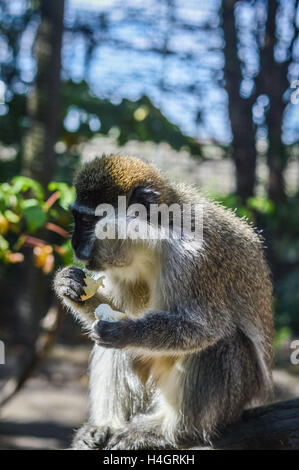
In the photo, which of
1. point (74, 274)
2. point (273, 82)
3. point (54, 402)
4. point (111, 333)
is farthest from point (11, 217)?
point (273, 82)

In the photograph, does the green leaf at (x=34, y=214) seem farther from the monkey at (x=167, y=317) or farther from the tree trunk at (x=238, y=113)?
the tree trunk at (x=238, y=113)

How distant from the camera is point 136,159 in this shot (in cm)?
298

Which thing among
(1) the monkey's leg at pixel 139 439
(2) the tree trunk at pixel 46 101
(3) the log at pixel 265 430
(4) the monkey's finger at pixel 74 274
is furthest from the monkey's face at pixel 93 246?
(2) the tree trunk at pixel 46 101

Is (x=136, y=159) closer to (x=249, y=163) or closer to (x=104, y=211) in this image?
(x=104, y=211)

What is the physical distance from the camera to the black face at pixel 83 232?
2.61 meters

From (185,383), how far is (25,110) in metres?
4.84

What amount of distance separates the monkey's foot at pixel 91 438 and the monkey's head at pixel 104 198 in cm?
106

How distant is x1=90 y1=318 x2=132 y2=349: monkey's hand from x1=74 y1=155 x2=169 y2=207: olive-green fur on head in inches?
24.4

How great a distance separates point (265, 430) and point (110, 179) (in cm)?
154

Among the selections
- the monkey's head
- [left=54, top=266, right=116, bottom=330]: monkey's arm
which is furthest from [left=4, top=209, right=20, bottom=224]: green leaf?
the monkey's head

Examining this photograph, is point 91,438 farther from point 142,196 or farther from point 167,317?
point 142,196

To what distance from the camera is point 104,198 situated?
270 centimetres

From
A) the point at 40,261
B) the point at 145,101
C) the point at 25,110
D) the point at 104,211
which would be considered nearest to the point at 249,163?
Answer: the point at 145,101

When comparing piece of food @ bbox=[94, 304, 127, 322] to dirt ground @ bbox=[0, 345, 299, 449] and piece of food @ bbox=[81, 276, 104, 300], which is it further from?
dirt ground @ bbox=[0, 345, 299, 449]
